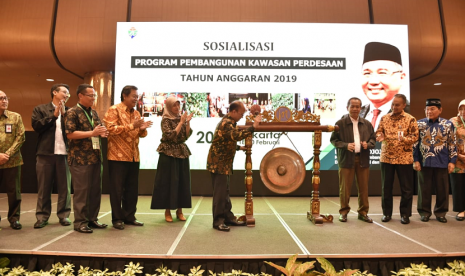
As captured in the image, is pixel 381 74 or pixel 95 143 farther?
pixel 381 74

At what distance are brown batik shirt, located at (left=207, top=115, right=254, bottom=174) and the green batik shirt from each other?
6.71 feet

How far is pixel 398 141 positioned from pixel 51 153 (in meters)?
3.93

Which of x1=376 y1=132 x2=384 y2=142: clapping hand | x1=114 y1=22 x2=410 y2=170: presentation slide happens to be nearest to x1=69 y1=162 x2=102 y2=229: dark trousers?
x1=114 y1=22 x2=410 y2=170: presentation slide

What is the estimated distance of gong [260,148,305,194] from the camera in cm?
354

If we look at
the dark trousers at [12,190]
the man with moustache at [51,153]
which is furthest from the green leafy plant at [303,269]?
the dark trousers at [12,190]

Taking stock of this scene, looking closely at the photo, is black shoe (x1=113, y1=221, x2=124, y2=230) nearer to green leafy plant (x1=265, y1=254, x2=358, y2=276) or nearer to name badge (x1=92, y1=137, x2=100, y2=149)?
name badge (x1=92, y1=137, x2=100, y2=149)

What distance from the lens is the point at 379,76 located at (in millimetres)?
5582

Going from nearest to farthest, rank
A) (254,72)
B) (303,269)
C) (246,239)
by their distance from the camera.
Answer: (303,269), (246,239), (254,72)

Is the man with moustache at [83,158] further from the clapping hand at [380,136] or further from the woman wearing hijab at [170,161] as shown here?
the clapping hand at [380,136]

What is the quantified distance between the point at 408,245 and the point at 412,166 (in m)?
1.34

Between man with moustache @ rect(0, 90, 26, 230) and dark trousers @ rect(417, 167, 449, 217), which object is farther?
dark trousers @ rect(417, 167, 449, 217)

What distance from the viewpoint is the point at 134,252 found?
2.46 metres

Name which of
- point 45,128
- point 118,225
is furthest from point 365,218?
point 45,128

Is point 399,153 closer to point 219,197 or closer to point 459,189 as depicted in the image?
point 459,189
